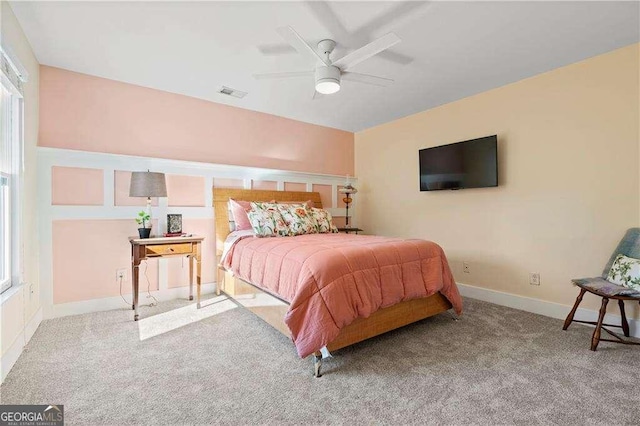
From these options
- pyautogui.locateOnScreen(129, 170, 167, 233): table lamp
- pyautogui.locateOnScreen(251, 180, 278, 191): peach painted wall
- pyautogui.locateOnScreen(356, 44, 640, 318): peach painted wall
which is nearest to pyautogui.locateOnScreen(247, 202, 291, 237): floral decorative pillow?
pyautogui.locateOnScreen(251, 180, 278, 191): peach painted wall

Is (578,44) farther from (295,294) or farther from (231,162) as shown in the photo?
(231,162)

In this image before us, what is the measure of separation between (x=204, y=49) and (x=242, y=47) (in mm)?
327

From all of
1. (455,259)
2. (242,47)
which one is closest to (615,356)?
(455,259)

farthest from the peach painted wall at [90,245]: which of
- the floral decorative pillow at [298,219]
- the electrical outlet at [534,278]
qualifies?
the electrical outlet at [534,278]

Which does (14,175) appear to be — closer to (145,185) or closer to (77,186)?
(77,186)

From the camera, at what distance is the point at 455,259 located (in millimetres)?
3727

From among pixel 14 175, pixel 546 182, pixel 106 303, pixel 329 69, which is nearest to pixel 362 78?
pixel 329 69

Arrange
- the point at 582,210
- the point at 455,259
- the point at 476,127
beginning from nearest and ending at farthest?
the point at 582,210 → the point at 476,127 → the point at 455,259

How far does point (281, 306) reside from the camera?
7.35 feet

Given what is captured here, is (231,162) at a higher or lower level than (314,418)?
higher

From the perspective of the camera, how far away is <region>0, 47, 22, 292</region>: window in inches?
81.6

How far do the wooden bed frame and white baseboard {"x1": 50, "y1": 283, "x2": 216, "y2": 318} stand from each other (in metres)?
0.48
